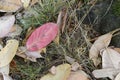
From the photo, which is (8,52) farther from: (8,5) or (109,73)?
(109,73)

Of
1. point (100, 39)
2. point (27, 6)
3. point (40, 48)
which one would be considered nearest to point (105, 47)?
point (100, 39)

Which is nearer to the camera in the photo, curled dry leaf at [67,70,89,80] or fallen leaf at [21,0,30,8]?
curled dry leaf at [67,70,89,80]

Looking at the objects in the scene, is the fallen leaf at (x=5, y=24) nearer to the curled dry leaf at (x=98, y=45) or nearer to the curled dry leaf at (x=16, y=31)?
the curled dry leaf at (x=16, y=31)

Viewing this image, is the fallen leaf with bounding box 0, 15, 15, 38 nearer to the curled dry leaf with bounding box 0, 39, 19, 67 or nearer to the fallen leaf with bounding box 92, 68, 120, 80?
the curled dry leaf with bounding box 0, 39, 19, 67

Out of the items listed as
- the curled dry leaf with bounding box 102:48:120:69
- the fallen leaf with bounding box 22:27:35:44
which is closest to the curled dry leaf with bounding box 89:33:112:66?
the curled dry leaf with bounding box 102:48:120:69

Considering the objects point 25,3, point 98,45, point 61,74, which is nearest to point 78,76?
point 61,74

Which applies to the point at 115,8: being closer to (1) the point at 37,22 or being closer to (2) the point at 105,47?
(2) the point at 105,47
